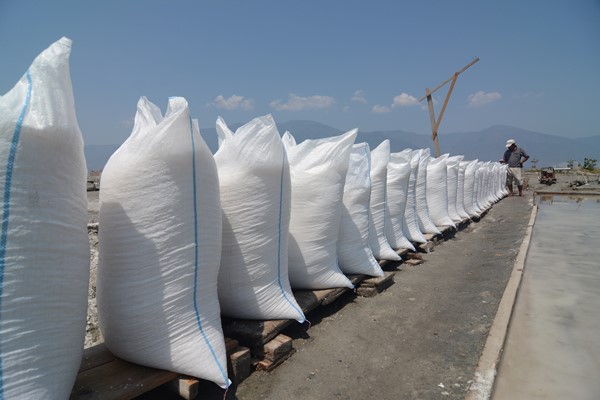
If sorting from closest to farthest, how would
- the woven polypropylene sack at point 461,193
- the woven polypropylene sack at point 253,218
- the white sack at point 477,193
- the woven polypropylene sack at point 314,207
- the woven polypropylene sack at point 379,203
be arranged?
the woven polypropylene sack at point 253,218 < the woven polypropylene sack at point 314,207 < the woven polypropylene sack at point 379,203 < the woven polypropylene sack at point 461,193 < the white sack at point 477,193

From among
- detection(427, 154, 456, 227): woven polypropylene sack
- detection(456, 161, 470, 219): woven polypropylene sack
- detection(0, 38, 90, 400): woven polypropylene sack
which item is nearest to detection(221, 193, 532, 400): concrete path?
detection(0, 38, 90, 400): woven polypropylene sack

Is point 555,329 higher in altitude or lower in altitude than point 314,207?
lower

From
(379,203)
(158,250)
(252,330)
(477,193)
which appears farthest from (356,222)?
(477,193)

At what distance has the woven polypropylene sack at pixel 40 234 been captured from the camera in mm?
1091

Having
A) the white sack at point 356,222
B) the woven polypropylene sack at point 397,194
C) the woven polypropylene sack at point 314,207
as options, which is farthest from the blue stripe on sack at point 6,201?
the woven polypropylene sack at point 397,194

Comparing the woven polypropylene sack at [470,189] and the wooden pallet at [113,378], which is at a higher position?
the woven polypropylene sack at [470,189]

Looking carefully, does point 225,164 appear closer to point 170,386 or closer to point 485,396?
point 170,386

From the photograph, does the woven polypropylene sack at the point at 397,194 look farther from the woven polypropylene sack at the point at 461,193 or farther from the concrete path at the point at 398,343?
the woven polypropylene sack at the point at 461,193

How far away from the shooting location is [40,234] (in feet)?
3.83

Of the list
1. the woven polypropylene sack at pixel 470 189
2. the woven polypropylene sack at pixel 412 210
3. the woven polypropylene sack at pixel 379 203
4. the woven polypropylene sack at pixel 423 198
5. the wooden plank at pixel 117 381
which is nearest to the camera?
the wooden plank at pixel 117 381

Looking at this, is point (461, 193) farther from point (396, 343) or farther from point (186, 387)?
point (186, 387)

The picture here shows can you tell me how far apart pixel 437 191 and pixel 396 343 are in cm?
348

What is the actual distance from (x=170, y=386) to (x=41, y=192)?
0.97m

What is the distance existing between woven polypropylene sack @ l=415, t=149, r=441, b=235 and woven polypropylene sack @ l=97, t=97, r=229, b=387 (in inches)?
146
